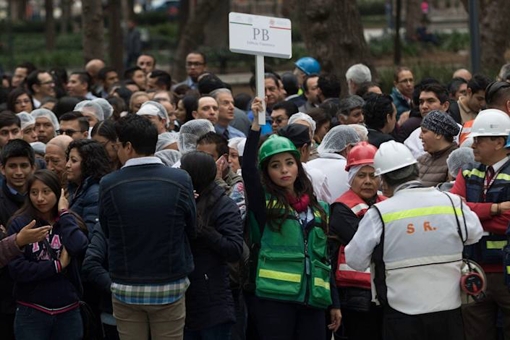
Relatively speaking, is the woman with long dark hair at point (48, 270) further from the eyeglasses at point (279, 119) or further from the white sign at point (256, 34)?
the eyeglasses at point (279, 119)

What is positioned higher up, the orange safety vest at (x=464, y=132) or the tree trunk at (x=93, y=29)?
the tree trunk at (x=93, y=29)

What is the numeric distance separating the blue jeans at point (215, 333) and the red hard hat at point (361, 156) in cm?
151

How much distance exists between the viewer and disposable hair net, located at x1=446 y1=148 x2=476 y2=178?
8.78 m

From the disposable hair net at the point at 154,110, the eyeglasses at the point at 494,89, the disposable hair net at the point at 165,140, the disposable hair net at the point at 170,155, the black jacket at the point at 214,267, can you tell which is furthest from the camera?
the disposable hair net at the point at 154,110

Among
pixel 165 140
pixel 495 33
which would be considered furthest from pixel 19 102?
pixel 495 33

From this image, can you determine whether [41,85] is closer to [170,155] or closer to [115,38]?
[170,155]

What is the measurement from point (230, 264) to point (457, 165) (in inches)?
78.5

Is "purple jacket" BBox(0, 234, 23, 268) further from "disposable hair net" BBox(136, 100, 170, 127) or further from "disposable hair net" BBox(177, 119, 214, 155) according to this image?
"disposable hair net" BBox(136, 100, 170, 127)

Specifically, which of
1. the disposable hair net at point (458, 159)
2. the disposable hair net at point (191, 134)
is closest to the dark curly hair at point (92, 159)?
the disposable hair net at point (191, 134)

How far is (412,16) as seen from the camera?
38500 millimetres

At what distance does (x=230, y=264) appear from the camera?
8180mm

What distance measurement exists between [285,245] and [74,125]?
3981 mm

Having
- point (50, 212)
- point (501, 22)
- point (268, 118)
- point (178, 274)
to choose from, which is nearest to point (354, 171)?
point (178, 274)

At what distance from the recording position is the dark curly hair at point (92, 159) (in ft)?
29.5
